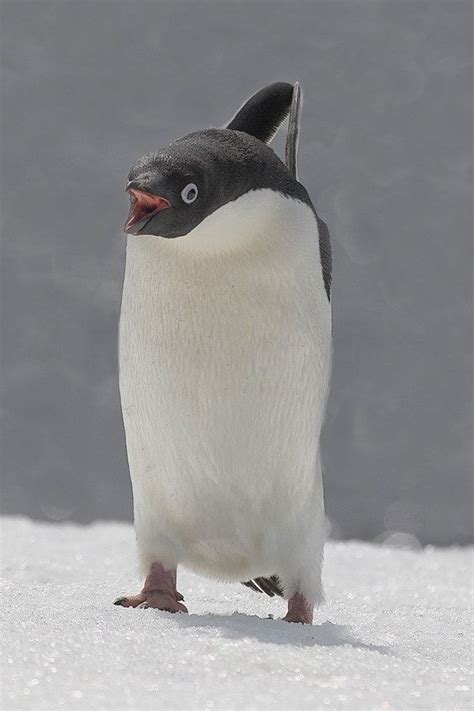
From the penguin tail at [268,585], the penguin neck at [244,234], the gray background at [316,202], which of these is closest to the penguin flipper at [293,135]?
Result: the penguin neck at [244,234]

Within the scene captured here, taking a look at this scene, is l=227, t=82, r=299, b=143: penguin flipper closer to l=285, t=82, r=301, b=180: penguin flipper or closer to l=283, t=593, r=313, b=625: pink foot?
l=285, t=82, r=301, b=180: penguin flipper

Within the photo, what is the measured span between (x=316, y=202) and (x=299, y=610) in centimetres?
771

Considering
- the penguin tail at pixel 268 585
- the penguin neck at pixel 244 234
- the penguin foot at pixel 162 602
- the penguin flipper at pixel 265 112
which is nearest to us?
the penguin neck at pixel 244 234

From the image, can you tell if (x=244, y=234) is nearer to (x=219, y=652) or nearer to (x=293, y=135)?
(x=293, y=135)

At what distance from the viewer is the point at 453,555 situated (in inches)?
156

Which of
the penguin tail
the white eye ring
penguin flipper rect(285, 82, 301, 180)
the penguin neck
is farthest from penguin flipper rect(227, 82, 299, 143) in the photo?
the penguin tail

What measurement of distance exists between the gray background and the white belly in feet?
21.9

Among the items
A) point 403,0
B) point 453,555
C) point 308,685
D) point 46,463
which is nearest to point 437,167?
point 403,0

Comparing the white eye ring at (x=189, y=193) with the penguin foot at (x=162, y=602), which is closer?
the white eye ring at (x=189, y=193)

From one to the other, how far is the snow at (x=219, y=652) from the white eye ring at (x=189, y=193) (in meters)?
0.67

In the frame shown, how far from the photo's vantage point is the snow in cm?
152

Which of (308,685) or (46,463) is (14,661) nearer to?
(308,685)

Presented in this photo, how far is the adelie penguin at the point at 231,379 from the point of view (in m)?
2.08

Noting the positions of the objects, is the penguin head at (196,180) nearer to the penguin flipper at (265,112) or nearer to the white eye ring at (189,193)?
the white eye ring at (189,193)
